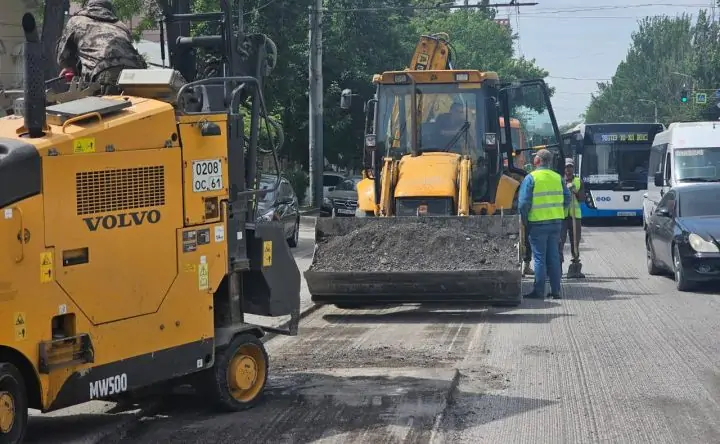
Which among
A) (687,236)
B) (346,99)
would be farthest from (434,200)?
(687,236)

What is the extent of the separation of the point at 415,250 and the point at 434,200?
1.63 metres

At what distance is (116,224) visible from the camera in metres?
7.07

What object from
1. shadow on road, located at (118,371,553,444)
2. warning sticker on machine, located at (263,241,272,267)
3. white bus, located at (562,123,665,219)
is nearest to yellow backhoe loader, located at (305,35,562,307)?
shadow on road, located at (118,371,553,444)

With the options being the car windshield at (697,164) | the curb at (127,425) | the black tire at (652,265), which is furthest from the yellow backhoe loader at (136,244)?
the car windshield at (697,164)

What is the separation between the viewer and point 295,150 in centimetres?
4356

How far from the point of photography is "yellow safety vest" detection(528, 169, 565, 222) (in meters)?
14.4

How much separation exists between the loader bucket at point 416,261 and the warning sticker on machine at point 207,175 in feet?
16.9

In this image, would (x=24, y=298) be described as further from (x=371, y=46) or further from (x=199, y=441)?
(x=371, y=46)

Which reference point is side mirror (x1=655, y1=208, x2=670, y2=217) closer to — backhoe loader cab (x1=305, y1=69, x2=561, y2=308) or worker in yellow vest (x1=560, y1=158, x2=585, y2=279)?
worker in yellow vest (x1=560, y1=158, x2=585, y2=279)

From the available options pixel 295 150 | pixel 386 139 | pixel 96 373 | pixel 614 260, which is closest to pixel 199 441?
pixel 96 373

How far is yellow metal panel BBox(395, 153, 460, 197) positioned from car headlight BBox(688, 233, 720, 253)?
334cm

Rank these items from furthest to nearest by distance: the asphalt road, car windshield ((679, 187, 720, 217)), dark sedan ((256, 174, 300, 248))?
dark sedan ((256, 174, 300, 248)), car windshield ((679, 187, 720, 217)), the asphalt road

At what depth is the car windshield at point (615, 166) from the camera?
106 ft

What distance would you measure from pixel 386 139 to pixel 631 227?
697 inches
